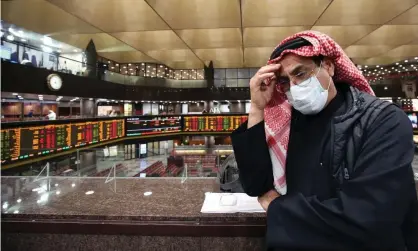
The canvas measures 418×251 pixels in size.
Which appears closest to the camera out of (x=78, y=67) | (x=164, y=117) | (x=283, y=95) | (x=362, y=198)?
(x=362, y=198)

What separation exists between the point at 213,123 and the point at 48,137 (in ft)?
28.7

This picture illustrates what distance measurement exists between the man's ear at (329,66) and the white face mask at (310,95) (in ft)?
0.18

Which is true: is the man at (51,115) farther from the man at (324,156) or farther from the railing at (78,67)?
the man at (324,156)

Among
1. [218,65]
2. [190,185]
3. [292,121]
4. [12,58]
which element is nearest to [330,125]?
[292,121]

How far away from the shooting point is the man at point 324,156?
0.68 metres

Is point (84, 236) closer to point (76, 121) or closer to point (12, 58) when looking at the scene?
point (12, 58)

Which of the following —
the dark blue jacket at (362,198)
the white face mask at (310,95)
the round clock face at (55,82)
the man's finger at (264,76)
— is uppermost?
the round clock face at (55,82)

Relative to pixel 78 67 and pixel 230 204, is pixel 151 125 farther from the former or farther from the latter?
pixel 230 204

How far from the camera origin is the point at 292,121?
1018 millimetres

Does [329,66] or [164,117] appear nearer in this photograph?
[329,66]

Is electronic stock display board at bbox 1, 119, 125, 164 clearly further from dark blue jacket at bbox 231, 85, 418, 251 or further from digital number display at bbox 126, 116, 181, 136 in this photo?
dark blue jacket at bbox 231, 85, 418, 251

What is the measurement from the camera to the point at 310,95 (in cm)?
85

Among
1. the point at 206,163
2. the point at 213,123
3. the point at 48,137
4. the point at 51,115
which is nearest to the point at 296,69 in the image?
the point at 206,163

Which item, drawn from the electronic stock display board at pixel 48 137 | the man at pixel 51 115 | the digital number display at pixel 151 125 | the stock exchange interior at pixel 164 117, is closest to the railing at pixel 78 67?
the stock exchange interior at pixel 164 117
